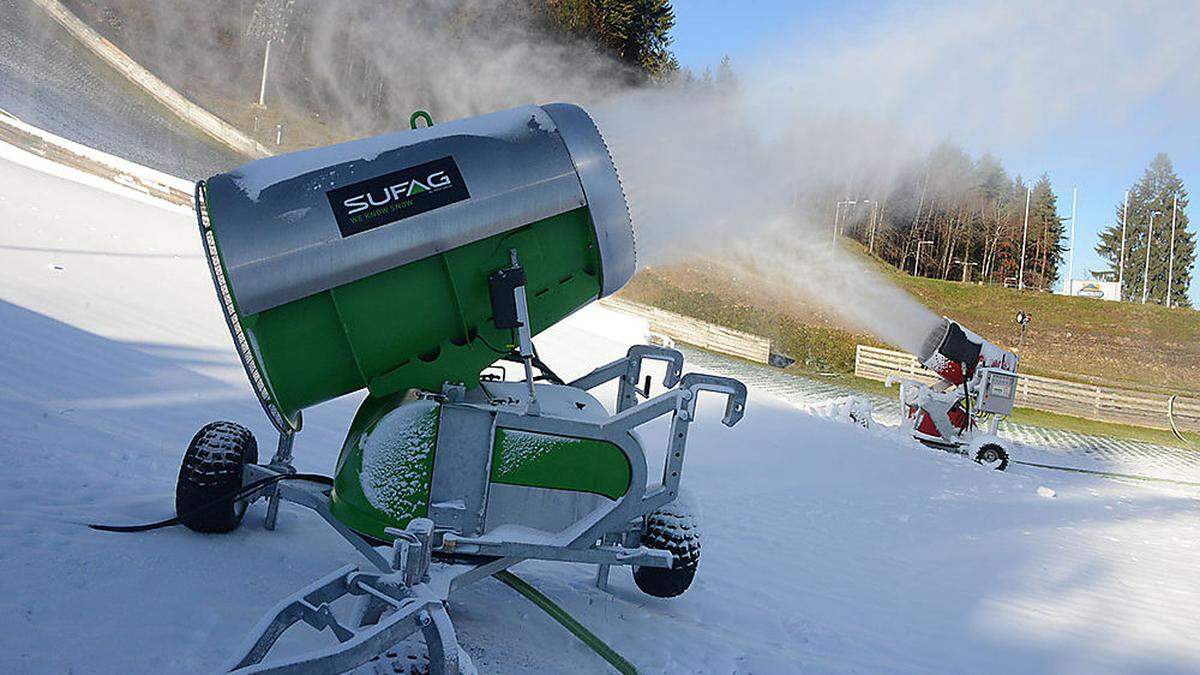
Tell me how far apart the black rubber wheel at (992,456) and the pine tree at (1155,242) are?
66101mm

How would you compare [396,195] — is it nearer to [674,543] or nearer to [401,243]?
[401,243]

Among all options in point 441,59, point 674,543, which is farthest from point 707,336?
point 674,543

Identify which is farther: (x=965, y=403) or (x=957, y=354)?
(x=965, y=403)

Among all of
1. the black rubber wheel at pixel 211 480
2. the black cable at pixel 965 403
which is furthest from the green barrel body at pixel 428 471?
the black cable at pixel 965 403

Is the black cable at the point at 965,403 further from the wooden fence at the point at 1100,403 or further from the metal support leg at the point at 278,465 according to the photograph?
the wooden fence at the point at 1100,403

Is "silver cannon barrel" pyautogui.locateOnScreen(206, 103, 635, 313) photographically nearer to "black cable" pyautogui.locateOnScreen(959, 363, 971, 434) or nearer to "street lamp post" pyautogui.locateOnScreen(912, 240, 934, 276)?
"black cable" pyautogui.locateOnScreen(959, 363, 971, 434)

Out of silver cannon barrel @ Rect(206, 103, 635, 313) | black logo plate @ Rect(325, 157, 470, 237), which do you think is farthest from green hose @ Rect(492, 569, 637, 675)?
black logo plate @ Rect(325, 157, 470, 237)

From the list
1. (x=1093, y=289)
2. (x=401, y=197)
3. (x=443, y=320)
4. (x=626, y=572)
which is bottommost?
(x=626, y=572)

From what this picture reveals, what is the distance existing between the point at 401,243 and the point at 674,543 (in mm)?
2233

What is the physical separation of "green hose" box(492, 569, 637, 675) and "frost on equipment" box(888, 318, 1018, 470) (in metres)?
11.1

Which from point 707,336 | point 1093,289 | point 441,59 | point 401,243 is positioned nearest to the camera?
point 401,243

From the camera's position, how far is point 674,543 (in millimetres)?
4668

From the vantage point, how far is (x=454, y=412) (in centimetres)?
387

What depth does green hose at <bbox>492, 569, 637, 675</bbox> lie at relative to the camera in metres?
3.89
